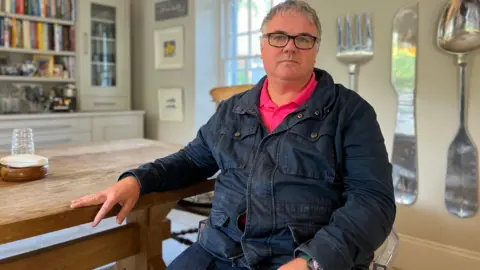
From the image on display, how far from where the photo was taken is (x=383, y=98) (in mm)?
2510

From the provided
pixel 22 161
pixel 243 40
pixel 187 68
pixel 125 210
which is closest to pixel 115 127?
pixel 187 68

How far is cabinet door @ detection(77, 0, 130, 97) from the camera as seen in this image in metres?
3.89

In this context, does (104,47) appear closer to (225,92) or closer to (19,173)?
(225,92)

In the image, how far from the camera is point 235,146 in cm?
125

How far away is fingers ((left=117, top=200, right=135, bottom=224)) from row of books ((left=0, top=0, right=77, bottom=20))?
2.98 meters

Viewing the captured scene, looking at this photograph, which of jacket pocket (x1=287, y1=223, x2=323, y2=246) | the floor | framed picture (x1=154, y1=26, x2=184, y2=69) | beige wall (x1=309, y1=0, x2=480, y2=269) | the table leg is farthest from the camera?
framed picture (x1=154, y1=26, x2=184, y2=69)

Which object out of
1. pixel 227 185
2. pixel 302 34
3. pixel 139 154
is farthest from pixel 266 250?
pixel 139 154

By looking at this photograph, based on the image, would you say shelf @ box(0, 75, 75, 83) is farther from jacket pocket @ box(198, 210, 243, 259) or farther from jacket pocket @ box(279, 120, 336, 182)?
jacket pocket @ box(279, 120, 336, 182)

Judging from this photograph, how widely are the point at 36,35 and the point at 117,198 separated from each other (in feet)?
9.98

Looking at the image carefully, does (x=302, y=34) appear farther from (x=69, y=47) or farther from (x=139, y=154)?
(x=69, y=47)

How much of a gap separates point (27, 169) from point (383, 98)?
1.95 metres

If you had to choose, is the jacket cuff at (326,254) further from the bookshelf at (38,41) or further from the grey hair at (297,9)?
the bookshelf at (38,41)

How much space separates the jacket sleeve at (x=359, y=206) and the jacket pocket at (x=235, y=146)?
271 millimetres

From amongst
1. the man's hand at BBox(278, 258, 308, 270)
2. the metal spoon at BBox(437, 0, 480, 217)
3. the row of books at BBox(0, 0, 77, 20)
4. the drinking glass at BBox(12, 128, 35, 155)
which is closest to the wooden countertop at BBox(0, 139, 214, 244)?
the drinking glass at BBox(12, 128, 35, 155)
